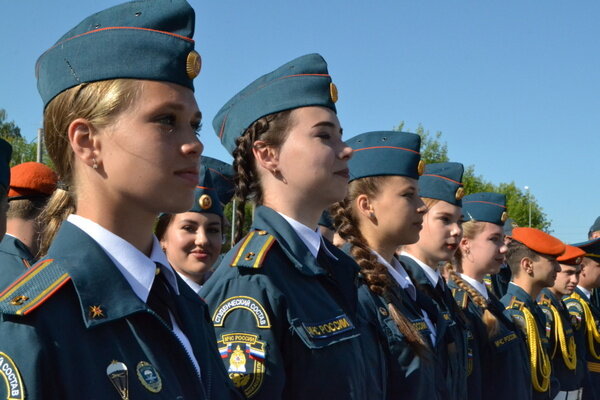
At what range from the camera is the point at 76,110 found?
2.02m

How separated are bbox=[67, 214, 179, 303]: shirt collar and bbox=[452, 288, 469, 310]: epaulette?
4.25 metres

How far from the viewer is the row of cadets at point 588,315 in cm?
895

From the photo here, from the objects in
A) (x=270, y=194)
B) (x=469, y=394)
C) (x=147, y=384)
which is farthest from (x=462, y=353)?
(x=147, y=384)

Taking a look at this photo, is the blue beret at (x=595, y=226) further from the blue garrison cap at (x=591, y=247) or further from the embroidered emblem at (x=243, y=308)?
the embroidered emblem at (x=243, y=308)

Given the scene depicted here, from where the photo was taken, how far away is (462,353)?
4.98 meters

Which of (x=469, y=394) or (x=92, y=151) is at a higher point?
(x=92, y=151)

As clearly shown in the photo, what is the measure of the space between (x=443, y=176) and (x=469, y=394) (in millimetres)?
1599

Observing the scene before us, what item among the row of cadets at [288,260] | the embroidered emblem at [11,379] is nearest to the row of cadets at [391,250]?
the row of cadets at [288,260]

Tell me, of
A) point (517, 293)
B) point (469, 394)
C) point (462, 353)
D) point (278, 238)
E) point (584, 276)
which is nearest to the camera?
point (278, 238)

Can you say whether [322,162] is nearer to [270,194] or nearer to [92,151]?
[270,194]

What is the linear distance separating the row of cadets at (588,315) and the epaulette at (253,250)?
262 inches

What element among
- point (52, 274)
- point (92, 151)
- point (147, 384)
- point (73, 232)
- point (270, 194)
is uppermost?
point (270, 194)

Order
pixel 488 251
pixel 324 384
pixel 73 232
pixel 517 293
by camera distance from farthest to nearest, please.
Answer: pixel 517 293, pixel 488 251, pixel 324 384, pixel 73 232

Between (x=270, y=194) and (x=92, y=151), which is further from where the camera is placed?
(x=270, y=194)
